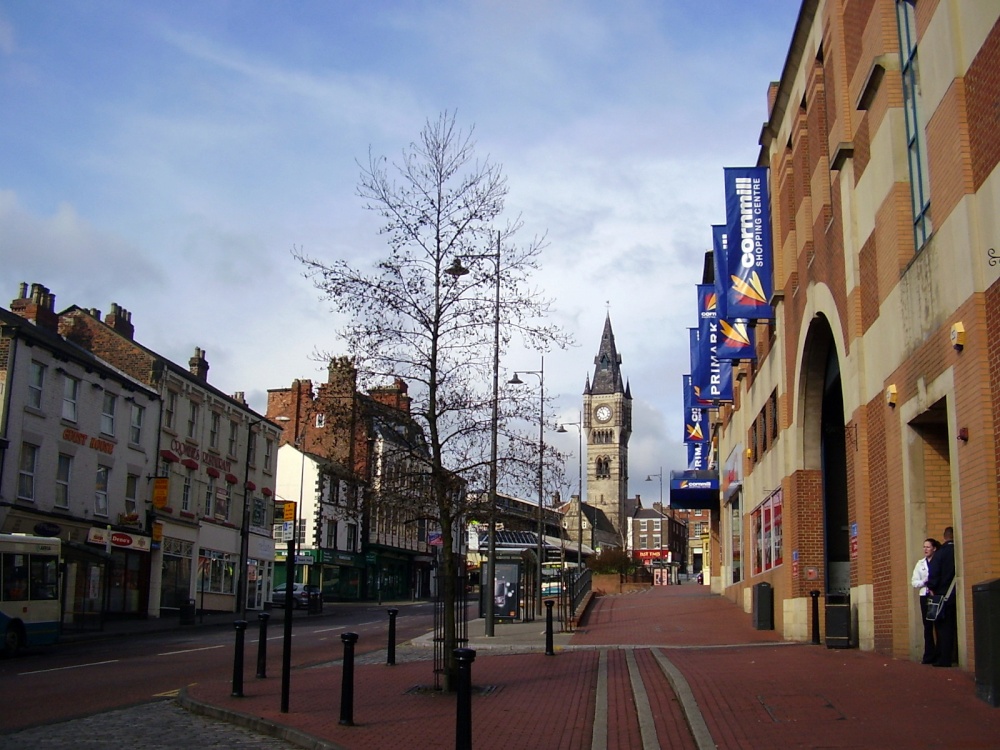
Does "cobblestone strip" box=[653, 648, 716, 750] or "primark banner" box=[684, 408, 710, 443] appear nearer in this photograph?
"cobblestone strip" box=[653, 648, 716, 750]

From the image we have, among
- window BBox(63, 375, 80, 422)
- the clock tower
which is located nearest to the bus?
window BBox(63, 375, 80, 422)

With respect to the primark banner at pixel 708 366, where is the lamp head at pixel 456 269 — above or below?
below

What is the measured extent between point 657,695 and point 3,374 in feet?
87.2

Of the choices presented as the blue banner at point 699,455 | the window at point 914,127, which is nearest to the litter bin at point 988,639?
the window at point 914,127

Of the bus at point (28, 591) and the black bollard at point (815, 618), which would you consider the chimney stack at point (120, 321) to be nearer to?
the bus at point (28, 591)

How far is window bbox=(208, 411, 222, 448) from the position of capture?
157 feet

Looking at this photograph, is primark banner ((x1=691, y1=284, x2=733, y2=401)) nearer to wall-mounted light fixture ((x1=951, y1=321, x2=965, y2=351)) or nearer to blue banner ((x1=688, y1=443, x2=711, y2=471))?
blue banner ((x1=688, y1=443, x2=711, y2=471))

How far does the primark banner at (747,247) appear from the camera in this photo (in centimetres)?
2369

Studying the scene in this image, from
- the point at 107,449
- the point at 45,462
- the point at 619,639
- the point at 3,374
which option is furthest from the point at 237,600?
the point at 619,639

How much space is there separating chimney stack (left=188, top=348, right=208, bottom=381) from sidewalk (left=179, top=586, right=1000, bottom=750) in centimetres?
3437

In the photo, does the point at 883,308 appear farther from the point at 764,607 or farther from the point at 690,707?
the point at 764,607

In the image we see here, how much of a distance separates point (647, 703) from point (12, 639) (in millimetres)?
15811

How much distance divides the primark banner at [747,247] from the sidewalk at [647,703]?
332 inches

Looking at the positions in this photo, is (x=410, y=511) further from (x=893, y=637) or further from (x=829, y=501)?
(x=829, y=501)
